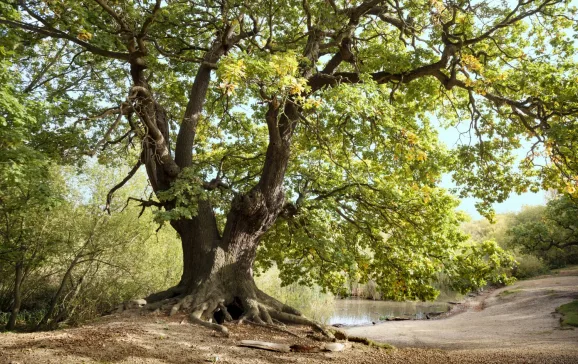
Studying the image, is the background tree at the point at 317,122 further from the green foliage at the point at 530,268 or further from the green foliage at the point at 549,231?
the green foliage at the point at 530,268

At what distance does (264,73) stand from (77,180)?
417 inches

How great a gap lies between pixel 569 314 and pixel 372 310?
10753 millimetres

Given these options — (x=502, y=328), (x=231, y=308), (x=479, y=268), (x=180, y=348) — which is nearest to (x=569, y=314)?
(x=502, y=328)

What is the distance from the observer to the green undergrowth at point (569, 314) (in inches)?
424

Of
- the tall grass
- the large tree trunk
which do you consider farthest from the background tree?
the tall grass

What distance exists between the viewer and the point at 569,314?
12383mm

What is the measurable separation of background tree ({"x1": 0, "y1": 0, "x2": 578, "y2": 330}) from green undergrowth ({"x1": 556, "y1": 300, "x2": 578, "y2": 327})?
3697 mm

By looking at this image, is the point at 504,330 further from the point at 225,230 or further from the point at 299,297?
the point at 299,297

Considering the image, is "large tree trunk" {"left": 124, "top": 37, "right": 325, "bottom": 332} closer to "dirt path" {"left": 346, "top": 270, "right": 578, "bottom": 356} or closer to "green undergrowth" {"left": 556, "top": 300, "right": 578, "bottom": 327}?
"dirt path" {"left": 346, "top": 270, "right": 578, "bottom": 356}

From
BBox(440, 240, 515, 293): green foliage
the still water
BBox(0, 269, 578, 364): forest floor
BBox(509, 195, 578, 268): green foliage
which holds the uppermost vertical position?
BBox(509, 195, 578, 268): green foliage

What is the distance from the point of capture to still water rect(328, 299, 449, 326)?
18984 mm

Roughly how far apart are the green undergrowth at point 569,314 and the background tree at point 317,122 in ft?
12.1

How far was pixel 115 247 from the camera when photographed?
45.8 ft

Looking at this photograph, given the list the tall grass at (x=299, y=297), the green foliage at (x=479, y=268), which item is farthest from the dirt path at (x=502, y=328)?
the tall grass at (x=299, y=297)
